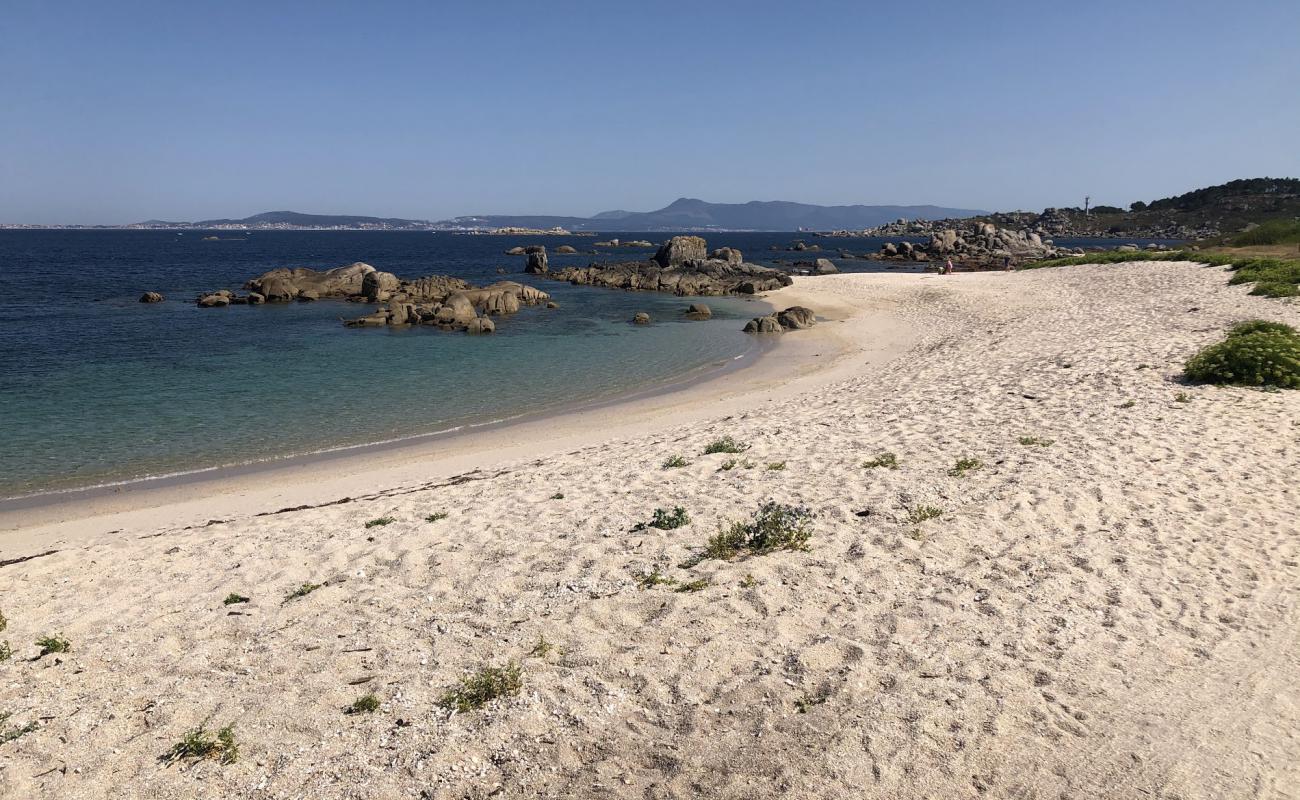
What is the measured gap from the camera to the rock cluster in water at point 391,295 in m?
37.9

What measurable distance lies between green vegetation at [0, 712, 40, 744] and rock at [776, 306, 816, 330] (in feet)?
106

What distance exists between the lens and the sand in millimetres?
5043

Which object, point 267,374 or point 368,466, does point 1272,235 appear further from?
point 267,374

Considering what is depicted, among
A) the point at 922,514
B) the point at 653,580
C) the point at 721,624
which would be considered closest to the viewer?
the point at 721,624

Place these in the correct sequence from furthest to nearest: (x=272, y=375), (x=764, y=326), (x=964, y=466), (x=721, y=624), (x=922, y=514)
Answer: (x=764, y=326) < (x=272, y=375) < (x=964, y=466) < (x=922, y=514) < (x=721, y=624)

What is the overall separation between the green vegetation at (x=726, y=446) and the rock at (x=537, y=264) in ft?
203

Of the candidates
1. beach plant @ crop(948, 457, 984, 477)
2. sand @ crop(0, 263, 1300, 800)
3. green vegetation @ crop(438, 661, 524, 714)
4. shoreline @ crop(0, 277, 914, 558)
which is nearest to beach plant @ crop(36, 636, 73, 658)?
sand @ crop(0, 263, 1300, 800)

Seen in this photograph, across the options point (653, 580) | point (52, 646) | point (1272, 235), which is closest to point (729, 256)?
point (1272, 235)

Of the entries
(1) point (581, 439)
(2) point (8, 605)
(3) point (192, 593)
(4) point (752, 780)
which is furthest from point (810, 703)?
(1) point (581, 439)

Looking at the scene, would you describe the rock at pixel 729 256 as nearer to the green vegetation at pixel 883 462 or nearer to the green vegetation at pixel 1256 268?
the green vegetation at pixel 1256 268

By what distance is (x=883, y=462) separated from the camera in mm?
11328

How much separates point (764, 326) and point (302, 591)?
2890 cm

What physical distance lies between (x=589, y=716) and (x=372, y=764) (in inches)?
62.6

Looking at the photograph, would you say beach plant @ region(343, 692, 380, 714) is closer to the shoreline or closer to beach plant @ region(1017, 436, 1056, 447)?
the shoreline
